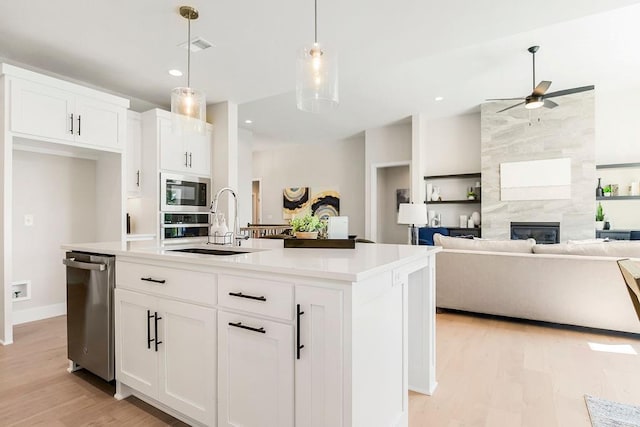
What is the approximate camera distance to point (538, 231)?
5.77 metres

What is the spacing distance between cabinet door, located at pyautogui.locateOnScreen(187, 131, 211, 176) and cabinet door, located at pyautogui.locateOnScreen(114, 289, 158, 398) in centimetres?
274

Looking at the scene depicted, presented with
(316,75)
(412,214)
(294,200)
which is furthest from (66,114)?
(294,200)

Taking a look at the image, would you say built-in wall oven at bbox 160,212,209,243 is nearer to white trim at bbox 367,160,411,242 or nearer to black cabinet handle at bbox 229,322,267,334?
black cabinet handle at bbox 229,322,267,334

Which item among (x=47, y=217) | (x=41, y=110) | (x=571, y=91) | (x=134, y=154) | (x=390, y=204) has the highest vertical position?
(x=571, y=91)

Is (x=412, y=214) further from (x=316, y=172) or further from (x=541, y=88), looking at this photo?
(x=316, y=172)

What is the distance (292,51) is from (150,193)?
2.39m

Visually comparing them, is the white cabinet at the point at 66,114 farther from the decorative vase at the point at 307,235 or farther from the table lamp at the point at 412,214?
the table lamp at the point at 412,214

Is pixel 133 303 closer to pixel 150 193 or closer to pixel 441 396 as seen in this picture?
pixel 441 396

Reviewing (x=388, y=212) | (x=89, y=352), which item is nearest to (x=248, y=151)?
(x=388, y=212)

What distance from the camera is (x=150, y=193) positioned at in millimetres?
4145

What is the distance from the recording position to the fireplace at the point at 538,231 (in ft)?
18.4

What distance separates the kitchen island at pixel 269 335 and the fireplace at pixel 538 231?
4.73 metres

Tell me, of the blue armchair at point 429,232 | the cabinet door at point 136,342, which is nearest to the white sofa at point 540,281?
the blue armchair at point 429,232

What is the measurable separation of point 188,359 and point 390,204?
7.08 meters
